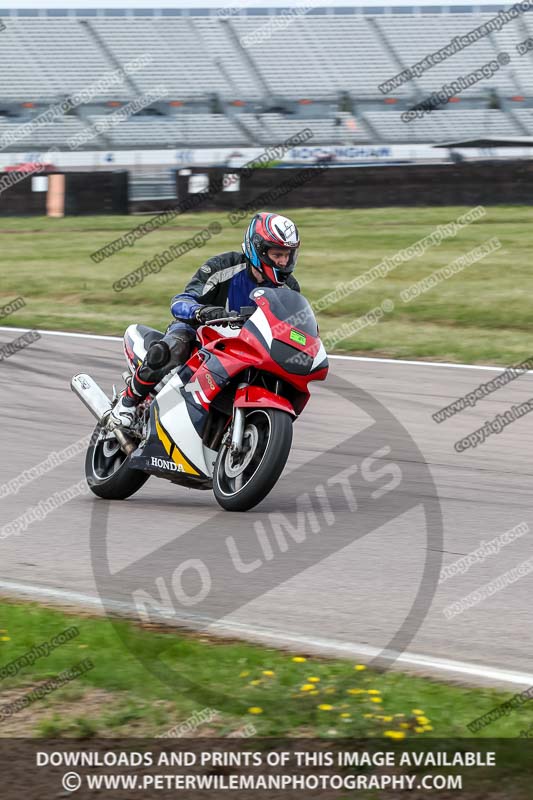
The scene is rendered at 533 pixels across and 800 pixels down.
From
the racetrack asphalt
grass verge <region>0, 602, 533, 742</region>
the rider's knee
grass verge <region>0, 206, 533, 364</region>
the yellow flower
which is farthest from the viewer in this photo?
grass verge <region>0, 206, 533, 364</region>

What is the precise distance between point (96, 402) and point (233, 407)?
1.31m

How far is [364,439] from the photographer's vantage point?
377 inches

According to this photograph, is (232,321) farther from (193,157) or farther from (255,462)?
(193,157)

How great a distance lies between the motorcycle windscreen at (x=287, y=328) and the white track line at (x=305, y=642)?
5.87ft

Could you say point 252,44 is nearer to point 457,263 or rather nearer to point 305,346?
point 457,263

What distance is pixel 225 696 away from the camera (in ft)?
14.2

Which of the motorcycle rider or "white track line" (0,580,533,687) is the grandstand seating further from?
"white track line" (0,580,533,687)

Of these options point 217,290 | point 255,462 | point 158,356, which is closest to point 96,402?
point 158,356

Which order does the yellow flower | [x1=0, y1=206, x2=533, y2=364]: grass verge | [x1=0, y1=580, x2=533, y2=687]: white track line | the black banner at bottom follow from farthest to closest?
[x1=0, y1=206, x2=533, y2=364]: grass verge → [x1=0, y1=580, x2=533, y2=687]: white track line → the yellow flower → the black banner at bottom

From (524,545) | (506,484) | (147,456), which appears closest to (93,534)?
(147,456)

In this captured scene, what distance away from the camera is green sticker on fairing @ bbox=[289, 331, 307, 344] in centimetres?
673

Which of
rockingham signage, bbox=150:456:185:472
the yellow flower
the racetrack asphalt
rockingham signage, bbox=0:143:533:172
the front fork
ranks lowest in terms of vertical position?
rockingham signage, bbox=0:143:533:172

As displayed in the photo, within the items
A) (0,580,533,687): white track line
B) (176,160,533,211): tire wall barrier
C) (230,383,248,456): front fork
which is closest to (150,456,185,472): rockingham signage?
(230,383,248,456): front fork

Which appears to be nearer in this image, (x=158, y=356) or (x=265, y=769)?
(x=265, y=769)
